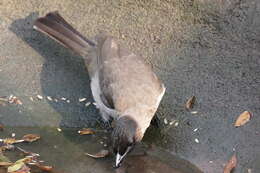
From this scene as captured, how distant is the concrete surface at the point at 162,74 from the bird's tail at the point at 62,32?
22cm

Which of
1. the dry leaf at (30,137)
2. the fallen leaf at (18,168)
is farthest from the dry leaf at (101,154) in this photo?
the fallen leaf at (18,168)

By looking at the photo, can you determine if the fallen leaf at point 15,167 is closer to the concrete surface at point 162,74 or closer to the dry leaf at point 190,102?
the concrete surface at point 162,74

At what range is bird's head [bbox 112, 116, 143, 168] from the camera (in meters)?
5.45

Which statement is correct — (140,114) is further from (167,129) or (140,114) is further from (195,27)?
(195,27)

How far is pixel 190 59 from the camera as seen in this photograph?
6.80 meters

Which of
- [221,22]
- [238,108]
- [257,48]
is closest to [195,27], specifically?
[221,22]

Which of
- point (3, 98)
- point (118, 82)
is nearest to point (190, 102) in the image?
point (118, 82)

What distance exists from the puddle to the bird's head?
237 mm

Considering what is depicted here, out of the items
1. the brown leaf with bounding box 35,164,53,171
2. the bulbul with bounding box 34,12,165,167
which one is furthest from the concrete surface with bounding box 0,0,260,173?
the bulbul with bounding box 34,12,165,167

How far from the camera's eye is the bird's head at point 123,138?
215 inches

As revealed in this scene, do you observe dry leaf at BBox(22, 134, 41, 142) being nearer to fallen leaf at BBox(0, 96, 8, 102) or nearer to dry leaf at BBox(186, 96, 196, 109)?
fallen leaf at BBox(0, 96, 8, 102)

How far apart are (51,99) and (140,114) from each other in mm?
1116

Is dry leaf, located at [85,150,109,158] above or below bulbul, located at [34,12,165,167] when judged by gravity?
below

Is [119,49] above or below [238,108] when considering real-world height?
above
